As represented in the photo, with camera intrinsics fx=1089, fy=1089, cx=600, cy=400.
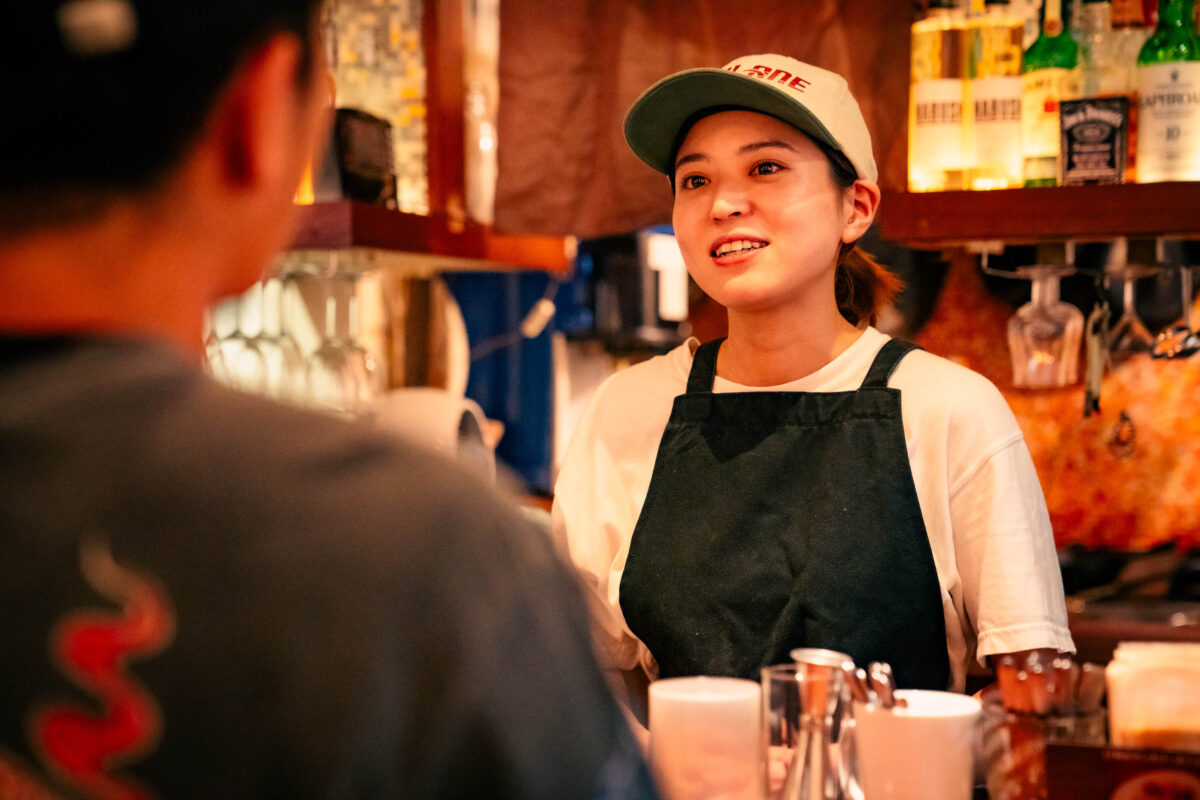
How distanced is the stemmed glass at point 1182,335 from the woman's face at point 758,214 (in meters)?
1.34

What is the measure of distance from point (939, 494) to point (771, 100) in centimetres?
64

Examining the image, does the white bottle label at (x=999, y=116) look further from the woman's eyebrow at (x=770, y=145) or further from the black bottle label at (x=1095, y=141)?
the woman's eyebrow at (x=770, y=145)

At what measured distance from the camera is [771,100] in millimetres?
1642

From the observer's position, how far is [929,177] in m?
2.36

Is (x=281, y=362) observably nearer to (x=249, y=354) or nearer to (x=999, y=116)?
(x=249, y=354)

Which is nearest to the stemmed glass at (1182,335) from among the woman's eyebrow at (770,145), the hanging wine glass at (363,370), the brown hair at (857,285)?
the brown hair at (857,285)

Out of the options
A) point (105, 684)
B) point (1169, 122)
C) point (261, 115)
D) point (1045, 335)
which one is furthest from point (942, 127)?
point (105, 684)

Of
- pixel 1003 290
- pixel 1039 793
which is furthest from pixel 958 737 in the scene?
pixel 1003 290

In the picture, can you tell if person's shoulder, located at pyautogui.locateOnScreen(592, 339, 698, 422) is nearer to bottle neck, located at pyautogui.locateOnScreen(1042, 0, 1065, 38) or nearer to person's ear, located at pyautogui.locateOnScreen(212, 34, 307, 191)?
bottle neck, located at pyautogui.locateOnScreen(1042, 0, 1065, 38)

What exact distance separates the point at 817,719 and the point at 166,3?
90 cm

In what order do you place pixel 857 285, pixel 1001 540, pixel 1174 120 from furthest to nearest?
pixel 1174 120
pixel 857 285
pixel 1001 540

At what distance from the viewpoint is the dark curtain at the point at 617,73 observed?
251 cm

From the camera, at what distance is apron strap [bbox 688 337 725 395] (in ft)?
6.04

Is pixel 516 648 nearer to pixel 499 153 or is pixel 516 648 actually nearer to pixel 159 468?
pixel 159 468
